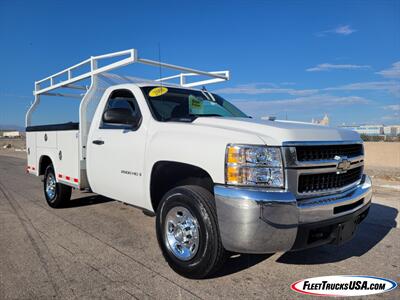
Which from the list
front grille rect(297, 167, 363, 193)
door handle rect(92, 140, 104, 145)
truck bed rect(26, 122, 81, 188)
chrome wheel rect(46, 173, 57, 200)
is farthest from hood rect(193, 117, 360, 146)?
chrome wheel rect(46, 173, 57, 200)

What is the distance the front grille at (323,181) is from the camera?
307 cm

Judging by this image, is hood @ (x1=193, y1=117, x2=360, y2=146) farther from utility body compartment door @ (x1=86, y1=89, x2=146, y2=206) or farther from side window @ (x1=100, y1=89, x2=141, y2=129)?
side window @ (x1=100, y1=89, x2=141, y2=129)

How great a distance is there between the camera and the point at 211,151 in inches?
125

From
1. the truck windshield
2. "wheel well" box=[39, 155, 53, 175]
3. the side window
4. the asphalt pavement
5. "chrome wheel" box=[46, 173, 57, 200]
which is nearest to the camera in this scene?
the asphalt pavement

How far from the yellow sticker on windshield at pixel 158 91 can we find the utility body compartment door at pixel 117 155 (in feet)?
0.84

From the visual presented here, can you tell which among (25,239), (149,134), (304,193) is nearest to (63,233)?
(25,239)

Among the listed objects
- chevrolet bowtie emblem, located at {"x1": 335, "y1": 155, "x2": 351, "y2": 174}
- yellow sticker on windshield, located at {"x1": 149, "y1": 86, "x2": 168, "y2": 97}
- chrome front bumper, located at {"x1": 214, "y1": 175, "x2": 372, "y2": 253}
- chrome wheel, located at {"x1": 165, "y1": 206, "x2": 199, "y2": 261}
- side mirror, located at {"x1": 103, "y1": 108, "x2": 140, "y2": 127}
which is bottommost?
chrome wheel, located at {"x1": 165, "y1": 206, "x2": 199, "y2": 261}

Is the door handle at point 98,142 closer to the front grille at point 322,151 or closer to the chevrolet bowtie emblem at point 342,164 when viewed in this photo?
the front grille at point 322,151

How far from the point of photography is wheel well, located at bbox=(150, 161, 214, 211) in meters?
3.44

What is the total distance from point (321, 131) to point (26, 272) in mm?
3297

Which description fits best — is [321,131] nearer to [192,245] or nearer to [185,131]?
[185,131]

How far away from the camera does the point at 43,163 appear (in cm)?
700

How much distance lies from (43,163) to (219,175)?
5.16m

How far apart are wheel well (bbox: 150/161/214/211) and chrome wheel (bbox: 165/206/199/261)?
323mm
